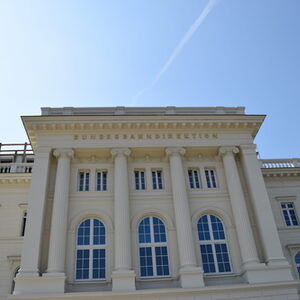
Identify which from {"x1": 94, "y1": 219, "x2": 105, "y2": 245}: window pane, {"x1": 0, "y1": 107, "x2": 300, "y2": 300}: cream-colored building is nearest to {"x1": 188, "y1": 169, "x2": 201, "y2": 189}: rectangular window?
{"x1": 0, "y1": 107, "x2": 300, "y2": 300}: cream-colored building

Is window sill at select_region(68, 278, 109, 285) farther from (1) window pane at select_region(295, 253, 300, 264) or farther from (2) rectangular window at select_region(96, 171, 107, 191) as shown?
(1) window pane at select_region(295, 253, 300, 264)

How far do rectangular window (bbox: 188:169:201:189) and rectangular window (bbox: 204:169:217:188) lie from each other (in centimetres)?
64

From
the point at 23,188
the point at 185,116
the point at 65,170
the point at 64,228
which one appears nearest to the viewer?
the point at 64,228

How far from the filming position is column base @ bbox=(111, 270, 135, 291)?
18969 mm

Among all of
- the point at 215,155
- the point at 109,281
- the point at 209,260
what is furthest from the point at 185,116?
the point at 109,281

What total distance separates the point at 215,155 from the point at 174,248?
7.74 m

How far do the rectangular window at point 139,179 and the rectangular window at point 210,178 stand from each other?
4.54 metres

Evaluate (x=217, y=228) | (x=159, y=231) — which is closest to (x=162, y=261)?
(x=159, y=231)

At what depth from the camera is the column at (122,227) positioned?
19.2 metres

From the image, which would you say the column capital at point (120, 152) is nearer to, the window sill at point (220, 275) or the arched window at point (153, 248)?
the arched window at point (153, 248)

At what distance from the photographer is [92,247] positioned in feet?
69.0

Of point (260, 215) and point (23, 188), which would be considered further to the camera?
point (23, 188)

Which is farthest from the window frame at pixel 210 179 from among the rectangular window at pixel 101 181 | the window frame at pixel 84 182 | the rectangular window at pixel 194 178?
the window frame at pixel 84 182

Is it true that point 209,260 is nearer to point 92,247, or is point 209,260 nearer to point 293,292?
point 293,292
